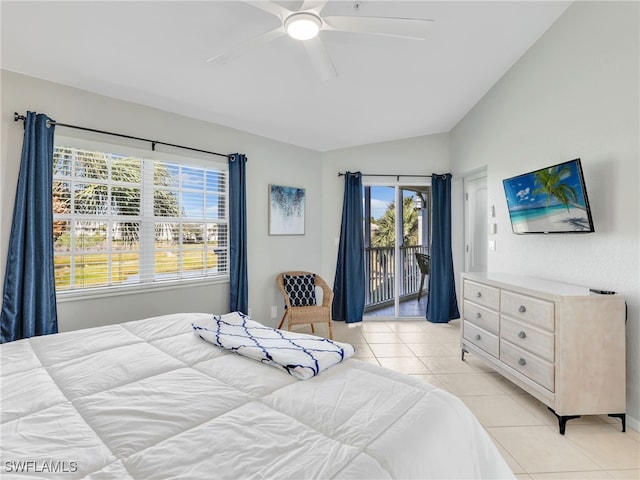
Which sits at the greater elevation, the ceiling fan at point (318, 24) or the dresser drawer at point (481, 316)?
the ceiling fan at point (318, 24)

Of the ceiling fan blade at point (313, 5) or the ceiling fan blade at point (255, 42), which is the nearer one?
the ceiling fan blade at point (313, 5)

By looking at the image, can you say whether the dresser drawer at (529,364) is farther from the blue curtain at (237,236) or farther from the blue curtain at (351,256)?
the blue curtain at (237,236)

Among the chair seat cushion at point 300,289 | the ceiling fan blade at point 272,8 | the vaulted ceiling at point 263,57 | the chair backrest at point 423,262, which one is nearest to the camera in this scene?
the ceiling fan blade at point 272,8

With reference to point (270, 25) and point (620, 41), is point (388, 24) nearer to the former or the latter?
point (270, 25)

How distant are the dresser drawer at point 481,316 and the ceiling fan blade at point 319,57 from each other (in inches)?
91.6

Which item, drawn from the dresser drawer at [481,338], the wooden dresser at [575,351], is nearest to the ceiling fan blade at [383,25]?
the wooden dresser at [575,351]

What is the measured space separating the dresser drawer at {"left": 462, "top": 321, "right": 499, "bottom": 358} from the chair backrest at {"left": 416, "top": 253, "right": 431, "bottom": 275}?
1.72 m

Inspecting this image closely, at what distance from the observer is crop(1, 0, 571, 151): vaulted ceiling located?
2061 millimetres

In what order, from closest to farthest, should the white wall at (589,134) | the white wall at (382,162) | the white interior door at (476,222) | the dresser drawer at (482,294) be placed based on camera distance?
the white wall at (589,134) → the dresser drawer at (482,294) → the white interior door at (476,222) → the white wall at (382,162)

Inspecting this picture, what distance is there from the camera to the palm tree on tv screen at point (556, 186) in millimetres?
2455

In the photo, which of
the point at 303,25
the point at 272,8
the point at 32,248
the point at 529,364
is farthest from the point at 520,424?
the point at 32,248

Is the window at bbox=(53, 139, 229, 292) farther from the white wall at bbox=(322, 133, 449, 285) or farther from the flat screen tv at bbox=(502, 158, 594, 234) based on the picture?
the flat screen tv at bbox=(502, 158, 594, 234)

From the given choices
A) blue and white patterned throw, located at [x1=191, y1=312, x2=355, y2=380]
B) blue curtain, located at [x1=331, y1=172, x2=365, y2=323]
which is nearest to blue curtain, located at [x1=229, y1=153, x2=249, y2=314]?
blue curtain, located at [x1=331, y1=172, x2=365, y2=323]

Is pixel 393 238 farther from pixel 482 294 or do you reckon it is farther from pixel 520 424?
pixel 520 424
